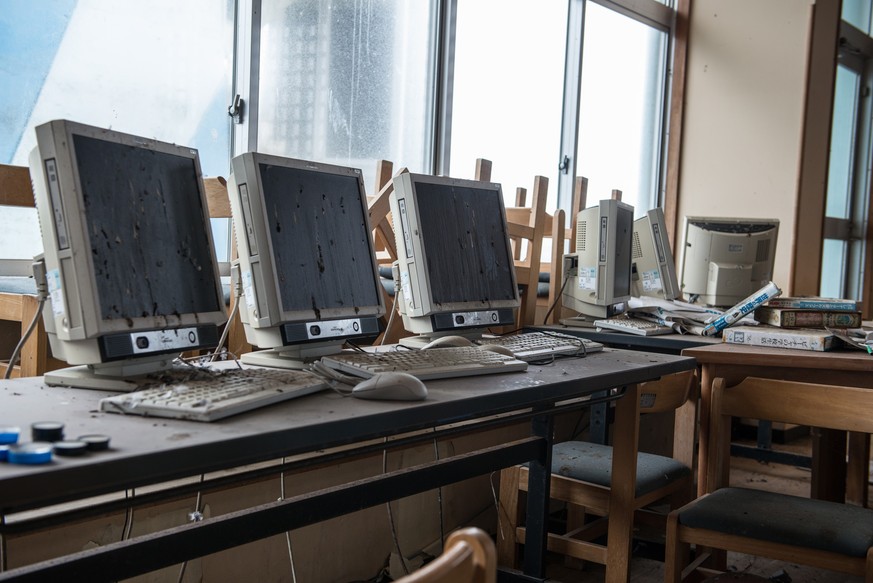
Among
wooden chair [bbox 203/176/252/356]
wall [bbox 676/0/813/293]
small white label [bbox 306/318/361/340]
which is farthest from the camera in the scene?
wall [bbox 676/0/813/293]

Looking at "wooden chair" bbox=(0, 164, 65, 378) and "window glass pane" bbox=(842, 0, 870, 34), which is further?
"window glass pane" bbox=(842, 0, 870, 34)

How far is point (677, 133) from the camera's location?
5617 mm

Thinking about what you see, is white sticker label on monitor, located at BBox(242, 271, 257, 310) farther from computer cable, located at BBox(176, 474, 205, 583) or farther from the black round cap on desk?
the black round cap on desk

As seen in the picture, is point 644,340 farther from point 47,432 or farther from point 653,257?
point 47,432

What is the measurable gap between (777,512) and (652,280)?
1.79m

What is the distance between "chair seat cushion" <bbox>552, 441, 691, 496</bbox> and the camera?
2287mm

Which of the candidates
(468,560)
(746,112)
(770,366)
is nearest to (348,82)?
(770,366)

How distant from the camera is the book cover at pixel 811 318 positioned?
2926 millimetres

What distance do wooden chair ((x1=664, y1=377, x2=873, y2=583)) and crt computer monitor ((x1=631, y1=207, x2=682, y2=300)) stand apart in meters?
1.47

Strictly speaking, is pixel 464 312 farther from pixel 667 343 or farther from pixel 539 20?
pixel 539 20

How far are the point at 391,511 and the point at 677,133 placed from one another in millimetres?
3905

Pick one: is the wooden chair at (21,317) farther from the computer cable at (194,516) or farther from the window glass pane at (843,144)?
the window glass pane at (843,144)

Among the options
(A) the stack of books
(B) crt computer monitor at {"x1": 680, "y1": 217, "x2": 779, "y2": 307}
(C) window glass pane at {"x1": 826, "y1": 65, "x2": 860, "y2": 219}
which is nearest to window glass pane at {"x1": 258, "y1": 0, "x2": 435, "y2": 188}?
(B) crt computer monitor at {"x1": 680, "y1": 217, "x2": 779, "y2": 307}

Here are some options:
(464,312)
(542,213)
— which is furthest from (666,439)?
(464,312)
